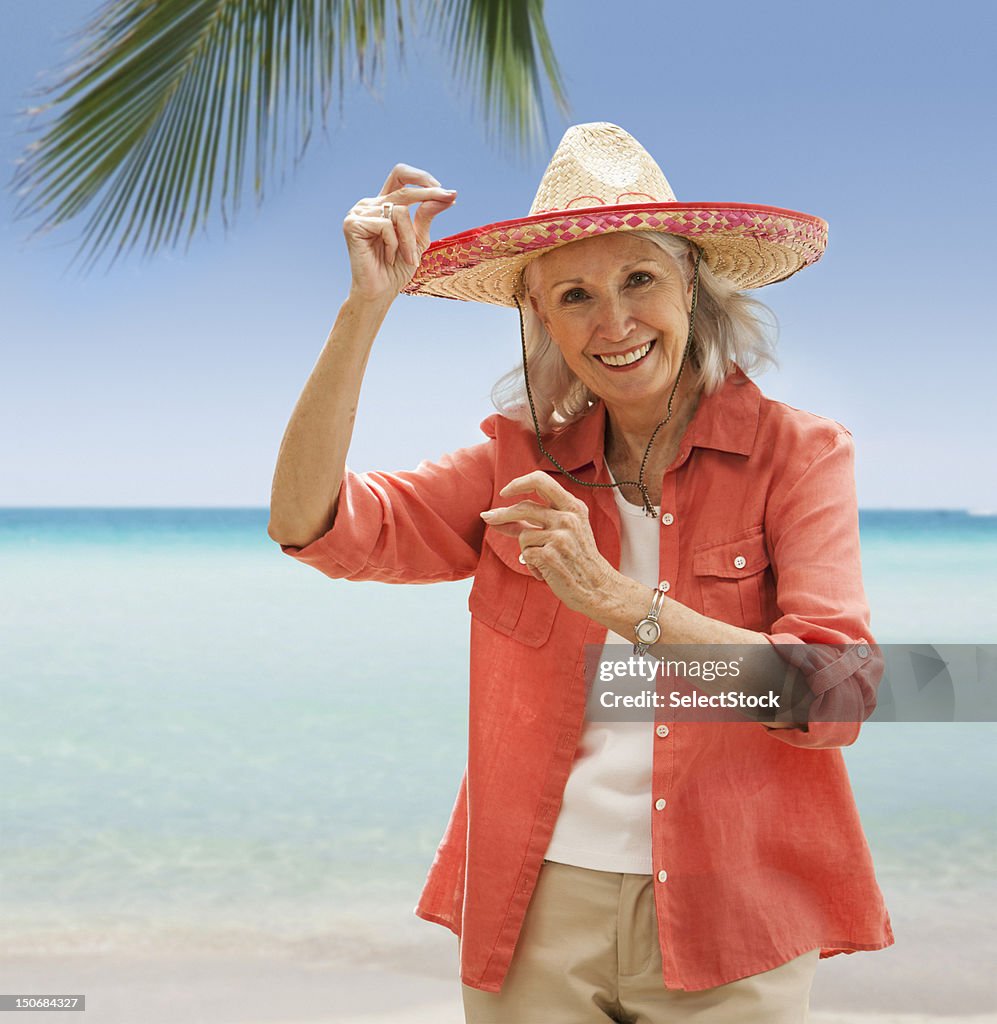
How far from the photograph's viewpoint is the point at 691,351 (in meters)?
1.83

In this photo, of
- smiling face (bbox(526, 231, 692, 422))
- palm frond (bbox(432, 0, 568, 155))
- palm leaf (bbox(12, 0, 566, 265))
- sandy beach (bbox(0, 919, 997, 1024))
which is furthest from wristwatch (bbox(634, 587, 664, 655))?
palm frond (bbox(432, 0, 568, 155))

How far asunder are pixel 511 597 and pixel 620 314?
431 mm

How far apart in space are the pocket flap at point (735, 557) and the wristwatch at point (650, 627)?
192 mm

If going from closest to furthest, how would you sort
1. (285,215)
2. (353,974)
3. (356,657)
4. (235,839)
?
(353,974), (235,839), (356,657), (285,215)

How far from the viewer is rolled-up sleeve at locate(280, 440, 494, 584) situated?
1.70 meters

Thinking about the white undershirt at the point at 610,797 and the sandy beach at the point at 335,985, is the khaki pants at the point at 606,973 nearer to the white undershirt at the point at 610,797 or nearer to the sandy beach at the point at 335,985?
the white undershirt at the point at 610,797

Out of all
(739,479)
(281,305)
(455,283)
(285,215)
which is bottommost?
(739,479)

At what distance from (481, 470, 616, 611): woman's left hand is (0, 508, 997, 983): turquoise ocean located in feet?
9.91

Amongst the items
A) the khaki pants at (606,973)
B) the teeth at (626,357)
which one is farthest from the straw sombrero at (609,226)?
the khaki pants at (606,973)

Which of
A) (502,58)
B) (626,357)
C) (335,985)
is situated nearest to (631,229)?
(626,357)

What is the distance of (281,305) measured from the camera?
85.5 ft

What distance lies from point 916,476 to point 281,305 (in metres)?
15.4

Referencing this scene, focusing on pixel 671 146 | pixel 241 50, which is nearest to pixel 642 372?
pixel 241 50

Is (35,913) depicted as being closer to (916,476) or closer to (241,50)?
(241,50)
